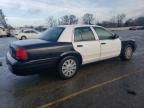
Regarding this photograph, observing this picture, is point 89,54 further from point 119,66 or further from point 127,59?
point 127,59

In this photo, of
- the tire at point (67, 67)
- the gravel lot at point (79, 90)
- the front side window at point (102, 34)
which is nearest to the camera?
the gravel lot at point (79, 90)

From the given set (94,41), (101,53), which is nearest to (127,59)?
(101,53)

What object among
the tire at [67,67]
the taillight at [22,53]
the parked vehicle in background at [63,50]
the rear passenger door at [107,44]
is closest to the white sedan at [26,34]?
the rear passenger door at [107,44]

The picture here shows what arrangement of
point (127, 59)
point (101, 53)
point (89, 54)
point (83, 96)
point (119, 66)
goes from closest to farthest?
point (83, 96), point (89, 54), point (101, 53), point (119, 66), point (127, 59)

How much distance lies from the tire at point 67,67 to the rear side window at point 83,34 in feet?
2.13

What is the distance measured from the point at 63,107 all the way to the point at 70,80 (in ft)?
5.26

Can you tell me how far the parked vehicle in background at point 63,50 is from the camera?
4441 millimetres

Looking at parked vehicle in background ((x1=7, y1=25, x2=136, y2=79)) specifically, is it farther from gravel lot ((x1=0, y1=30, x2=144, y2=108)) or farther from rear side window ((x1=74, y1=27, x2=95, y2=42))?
gravel lot ((x1=0, y1=30, x2=144, y2=108))

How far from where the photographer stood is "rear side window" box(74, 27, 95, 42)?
5.29 meters

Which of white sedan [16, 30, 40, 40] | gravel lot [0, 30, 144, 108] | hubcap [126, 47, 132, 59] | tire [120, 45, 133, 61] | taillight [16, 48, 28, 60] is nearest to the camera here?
gravel lot [0, 30, 144, 108]

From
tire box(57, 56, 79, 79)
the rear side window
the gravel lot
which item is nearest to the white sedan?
the gravel lot

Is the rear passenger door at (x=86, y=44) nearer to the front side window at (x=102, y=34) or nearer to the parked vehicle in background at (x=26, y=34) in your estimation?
the front side window at (x=102, y=34)

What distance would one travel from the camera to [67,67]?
200 inches

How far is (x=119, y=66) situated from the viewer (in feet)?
21.3
